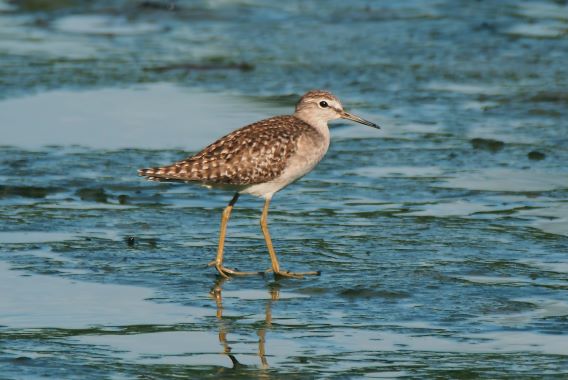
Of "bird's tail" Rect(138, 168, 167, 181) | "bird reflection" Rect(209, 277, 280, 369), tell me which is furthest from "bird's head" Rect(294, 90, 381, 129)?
"bird reflection" Rect(209, 277, 280, 369)

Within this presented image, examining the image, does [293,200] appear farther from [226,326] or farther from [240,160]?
[226,326]

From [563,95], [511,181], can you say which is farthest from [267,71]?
[511,181]

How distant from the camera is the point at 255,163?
1041 centimetres

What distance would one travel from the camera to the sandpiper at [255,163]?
10.3m

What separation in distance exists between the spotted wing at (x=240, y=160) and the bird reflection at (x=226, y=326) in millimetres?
876

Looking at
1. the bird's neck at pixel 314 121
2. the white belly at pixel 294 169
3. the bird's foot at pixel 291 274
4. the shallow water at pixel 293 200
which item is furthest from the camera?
the bird's neck at pixel 314 121

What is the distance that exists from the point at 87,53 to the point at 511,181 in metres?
7.51

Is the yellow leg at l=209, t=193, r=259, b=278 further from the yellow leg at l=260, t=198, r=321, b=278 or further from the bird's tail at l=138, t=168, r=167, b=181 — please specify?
the bird's tail at l=138, t=168, r=167, b=181

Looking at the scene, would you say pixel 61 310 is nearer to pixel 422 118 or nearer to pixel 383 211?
pixel 383 211

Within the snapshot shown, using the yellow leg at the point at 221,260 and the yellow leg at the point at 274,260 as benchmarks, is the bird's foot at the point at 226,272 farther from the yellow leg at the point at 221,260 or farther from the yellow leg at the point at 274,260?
the yellow leg at the point at 274,260

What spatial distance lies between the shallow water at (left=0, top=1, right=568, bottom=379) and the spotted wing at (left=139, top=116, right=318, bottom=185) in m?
0.59

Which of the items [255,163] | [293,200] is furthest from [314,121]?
[293,200]

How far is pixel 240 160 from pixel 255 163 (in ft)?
0.36

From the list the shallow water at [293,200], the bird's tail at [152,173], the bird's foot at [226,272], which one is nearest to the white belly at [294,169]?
the shallow water at [293,200]
